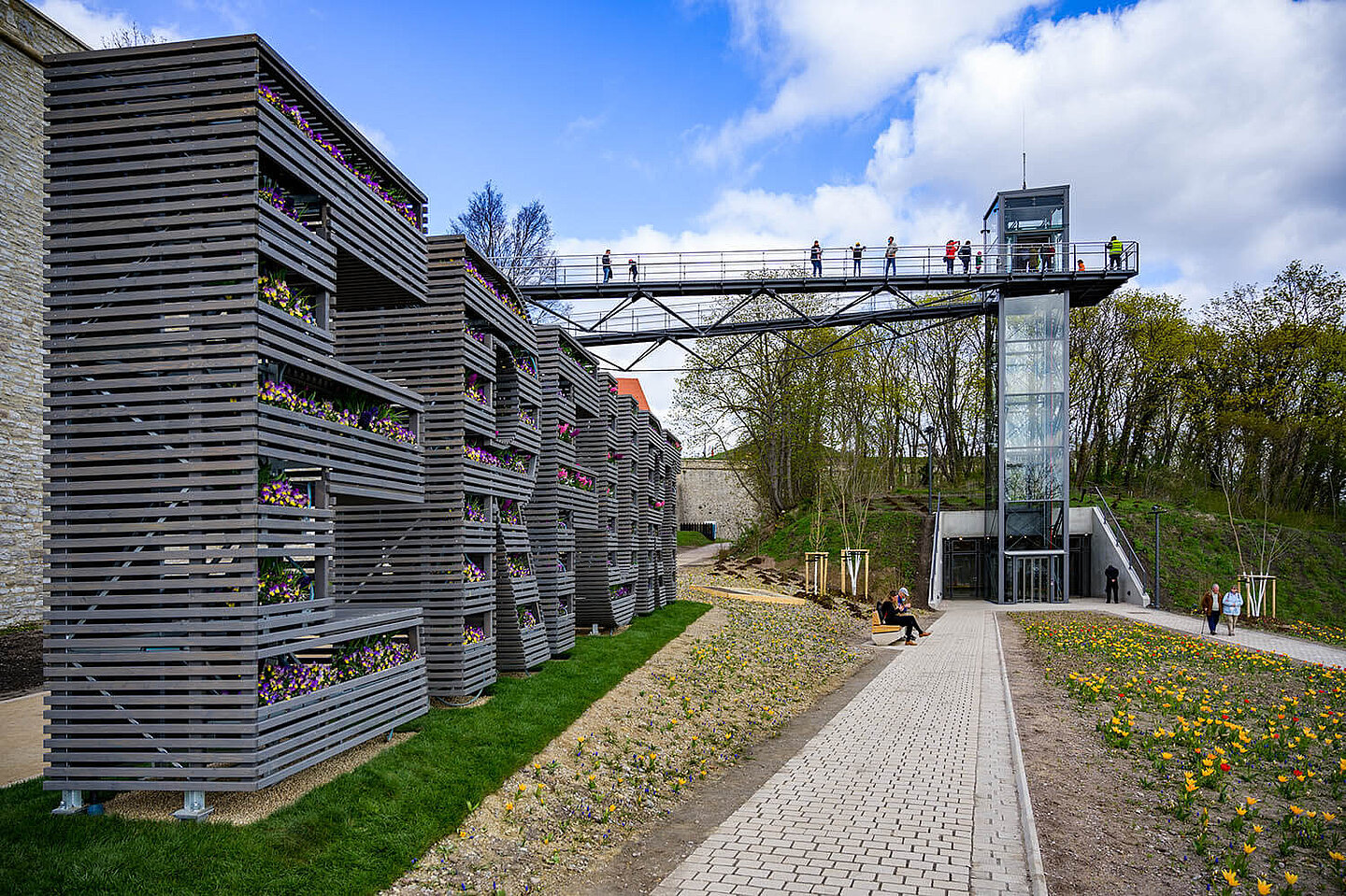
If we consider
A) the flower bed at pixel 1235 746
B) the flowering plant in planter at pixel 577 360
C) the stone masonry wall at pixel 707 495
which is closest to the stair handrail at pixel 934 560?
the flower bed at pixel 1235 746

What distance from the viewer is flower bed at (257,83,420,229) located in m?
7.46

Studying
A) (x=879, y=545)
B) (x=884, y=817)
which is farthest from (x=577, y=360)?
(x=879, y=545)

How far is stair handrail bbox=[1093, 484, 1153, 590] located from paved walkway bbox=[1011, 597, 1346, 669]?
1636 millimetres

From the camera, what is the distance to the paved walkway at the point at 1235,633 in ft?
56.5

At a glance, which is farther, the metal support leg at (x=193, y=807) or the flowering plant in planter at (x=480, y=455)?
the flowering plant in planter at (x=480, y=455)

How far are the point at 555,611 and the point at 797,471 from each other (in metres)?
31.4

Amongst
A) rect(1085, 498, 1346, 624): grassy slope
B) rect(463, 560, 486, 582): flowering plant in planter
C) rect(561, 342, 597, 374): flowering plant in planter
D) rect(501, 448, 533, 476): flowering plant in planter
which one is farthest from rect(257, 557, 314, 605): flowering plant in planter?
rect(1085, 498, 1346, 624): grassy slope

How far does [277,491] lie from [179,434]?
32.9 inches

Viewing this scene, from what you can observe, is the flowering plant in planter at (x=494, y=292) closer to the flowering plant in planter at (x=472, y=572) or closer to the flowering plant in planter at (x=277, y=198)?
the flowering plant in planter at (x=277, y=198)

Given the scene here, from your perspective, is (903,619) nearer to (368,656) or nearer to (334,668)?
(368,656)

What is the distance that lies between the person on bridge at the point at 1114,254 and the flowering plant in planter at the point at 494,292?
2365cm

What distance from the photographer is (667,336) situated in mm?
25125

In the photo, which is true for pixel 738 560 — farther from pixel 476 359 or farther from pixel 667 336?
pixel 476 359

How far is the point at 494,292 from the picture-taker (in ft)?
41.5
